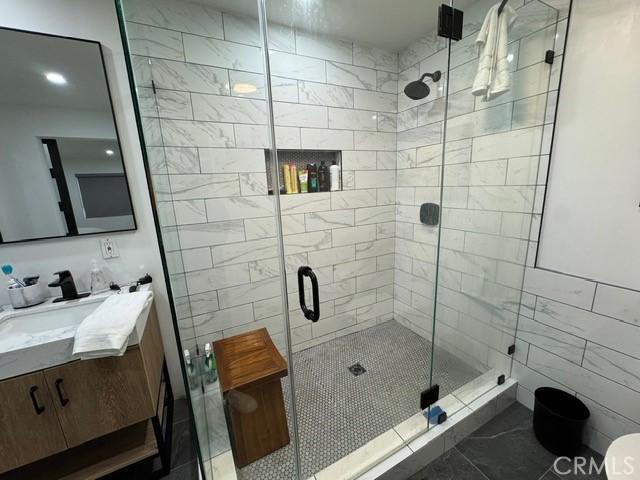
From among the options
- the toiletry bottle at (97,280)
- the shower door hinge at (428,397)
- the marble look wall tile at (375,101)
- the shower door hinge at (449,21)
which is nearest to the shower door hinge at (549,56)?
the shower door hinge at (449,21)

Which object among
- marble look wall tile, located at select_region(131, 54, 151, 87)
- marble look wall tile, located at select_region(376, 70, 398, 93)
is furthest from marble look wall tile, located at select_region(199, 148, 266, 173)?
marble look wall tile, located at select_region(376, 70, 398, 93)

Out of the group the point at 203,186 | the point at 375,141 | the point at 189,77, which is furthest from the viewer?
the point at 375,141

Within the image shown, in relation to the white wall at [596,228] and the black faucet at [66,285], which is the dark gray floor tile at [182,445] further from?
the white wall at [596,228]

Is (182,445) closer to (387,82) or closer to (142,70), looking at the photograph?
(142,70)

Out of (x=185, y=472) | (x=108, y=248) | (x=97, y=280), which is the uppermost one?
(x=108, y=248)

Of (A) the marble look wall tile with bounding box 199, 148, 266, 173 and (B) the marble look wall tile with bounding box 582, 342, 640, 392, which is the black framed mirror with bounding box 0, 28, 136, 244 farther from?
(B) the marble look wall tile with bounding box 582, 342, 640, 392

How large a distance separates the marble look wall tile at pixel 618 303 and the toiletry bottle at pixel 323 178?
1.66 meters

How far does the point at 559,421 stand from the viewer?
129 centimetres

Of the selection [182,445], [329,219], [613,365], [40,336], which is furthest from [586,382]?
[40,336]

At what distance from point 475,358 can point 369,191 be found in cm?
145

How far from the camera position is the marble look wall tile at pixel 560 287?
1300 mm

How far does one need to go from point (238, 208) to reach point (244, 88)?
73 cm

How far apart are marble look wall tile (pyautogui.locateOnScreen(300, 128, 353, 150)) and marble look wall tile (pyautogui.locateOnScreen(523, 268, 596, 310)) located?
4.87 ft

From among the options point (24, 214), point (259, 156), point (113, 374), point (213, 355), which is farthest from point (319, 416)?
point (24, 214)
